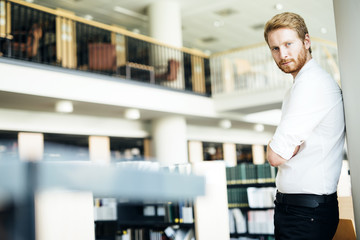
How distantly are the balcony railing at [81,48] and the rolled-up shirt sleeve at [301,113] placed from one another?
763cm

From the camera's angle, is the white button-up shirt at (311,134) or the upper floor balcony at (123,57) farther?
the upper floor balcony at (123,57)

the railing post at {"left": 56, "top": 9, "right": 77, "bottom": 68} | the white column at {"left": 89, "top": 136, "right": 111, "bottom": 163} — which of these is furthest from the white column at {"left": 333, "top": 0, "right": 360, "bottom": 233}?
the white column at {"left": 89, "top": 136, "right": 111, "bottom": 163}

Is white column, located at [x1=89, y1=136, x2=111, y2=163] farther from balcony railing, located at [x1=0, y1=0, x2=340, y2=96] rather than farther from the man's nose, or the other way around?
the man's nose

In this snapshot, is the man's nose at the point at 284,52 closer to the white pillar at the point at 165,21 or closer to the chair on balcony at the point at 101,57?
the chair on balcony at the point at 101,57

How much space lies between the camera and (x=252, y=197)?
6.81 metres

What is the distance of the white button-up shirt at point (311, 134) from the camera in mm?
1337

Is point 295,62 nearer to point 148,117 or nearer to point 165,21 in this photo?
point 148,117

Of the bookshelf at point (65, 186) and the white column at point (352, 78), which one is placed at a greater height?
the white column at point (352, 78)

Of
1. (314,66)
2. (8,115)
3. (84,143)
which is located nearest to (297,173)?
(314,66)

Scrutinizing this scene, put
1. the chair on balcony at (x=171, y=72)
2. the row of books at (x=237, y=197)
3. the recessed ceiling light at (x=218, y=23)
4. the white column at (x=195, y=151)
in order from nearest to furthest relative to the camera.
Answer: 1. the row of books at (x=237, y=197)
2. the chair on balcony at (x=171, y=72)
3. the white column at (x=195, y=151)
4. the recessed ceiling light at (x=218, y=23)

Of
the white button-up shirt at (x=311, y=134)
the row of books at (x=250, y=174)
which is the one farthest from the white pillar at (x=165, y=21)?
the white button-up shirt at (x=311, y=134)

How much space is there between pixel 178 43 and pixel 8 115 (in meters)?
A: 5.19

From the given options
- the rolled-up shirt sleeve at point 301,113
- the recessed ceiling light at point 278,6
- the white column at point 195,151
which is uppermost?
the recessed ceiling light at point 278,6

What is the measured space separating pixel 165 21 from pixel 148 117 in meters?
2.83
